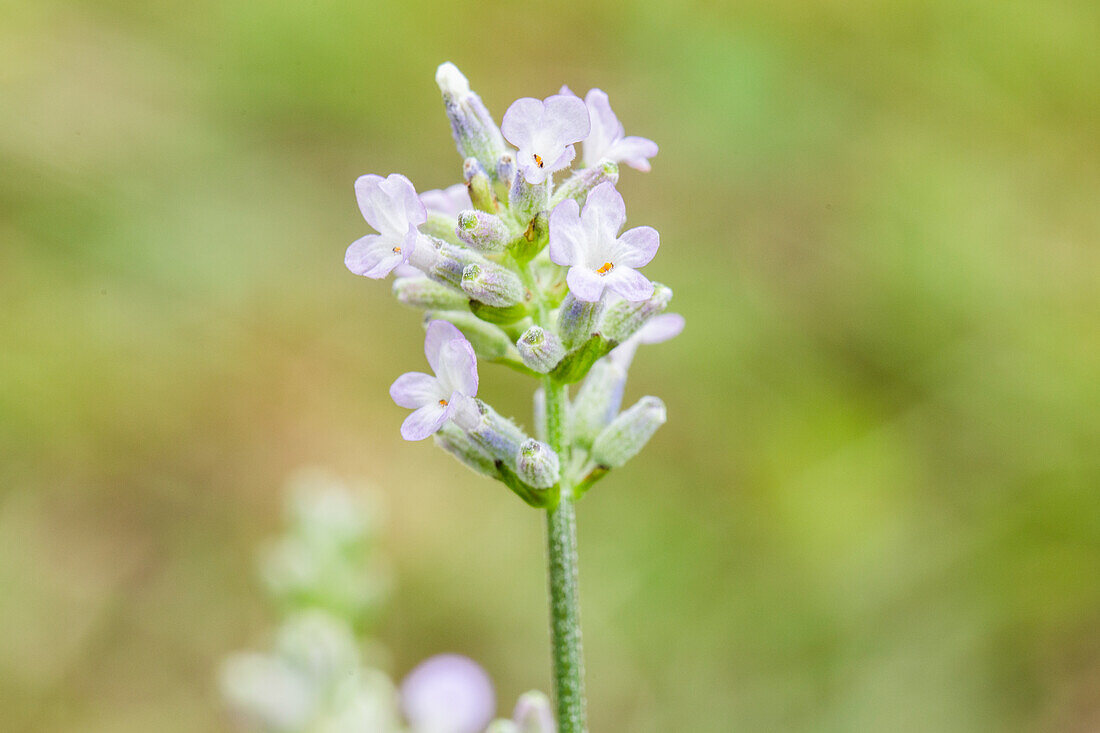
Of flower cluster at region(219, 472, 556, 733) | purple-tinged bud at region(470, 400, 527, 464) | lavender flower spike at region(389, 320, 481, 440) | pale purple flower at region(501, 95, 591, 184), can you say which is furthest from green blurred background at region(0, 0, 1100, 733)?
pale purple flower at region(501, 95, 591, 184)

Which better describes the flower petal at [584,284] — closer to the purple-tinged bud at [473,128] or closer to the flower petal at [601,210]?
the flower petal at [601,210]

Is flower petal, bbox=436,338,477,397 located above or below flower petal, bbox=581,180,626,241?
below

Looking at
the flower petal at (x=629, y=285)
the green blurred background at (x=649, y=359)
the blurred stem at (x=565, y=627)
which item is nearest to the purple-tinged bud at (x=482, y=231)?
the flower petal at (x=629, y=285)

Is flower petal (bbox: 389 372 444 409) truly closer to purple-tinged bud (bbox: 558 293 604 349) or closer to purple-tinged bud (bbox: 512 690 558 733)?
purple-tinged bud (bbox: 558 293 604 349)

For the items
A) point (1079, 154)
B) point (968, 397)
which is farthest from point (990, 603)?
point (1079, 154)

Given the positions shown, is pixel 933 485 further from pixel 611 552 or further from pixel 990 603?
pixel 611 552

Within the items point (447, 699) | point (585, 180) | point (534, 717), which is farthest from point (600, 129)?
point (447, 699)
